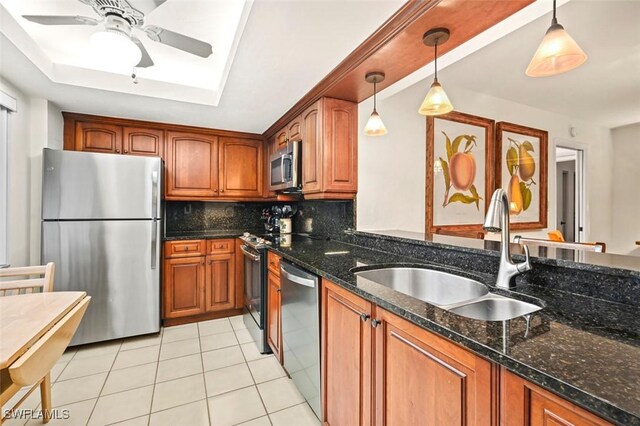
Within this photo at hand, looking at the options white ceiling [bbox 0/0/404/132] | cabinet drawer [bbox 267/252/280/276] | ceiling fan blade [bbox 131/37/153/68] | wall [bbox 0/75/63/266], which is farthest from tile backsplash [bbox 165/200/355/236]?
ceiling fan blade [bbox 131/37/153/68]

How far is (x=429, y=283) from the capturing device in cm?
166

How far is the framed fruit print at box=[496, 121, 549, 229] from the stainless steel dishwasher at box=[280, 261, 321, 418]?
2701mm

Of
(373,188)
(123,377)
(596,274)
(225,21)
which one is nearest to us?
(596,274)

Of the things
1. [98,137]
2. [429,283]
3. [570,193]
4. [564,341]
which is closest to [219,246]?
[98,137]

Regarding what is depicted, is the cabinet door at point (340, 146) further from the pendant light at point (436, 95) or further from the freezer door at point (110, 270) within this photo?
the freezer door at point (110, 270)

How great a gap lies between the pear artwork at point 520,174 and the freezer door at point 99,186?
383 cm

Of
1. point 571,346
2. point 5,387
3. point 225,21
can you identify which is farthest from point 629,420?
point 225,21

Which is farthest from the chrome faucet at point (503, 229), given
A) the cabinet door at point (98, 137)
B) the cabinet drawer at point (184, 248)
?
the cabinet door at point (98, 137)

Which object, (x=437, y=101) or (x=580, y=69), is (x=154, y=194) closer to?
(x=437, y=101)

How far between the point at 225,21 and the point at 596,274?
2284 millimetres

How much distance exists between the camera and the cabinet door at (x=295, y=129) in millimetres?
2783

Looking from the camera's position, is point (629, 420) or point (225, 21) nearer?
point (629, 420)

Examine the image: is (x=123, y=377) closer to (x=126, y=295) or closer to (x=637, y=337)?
(x=126, y=295)

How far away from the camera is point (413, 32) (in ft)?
4.76
